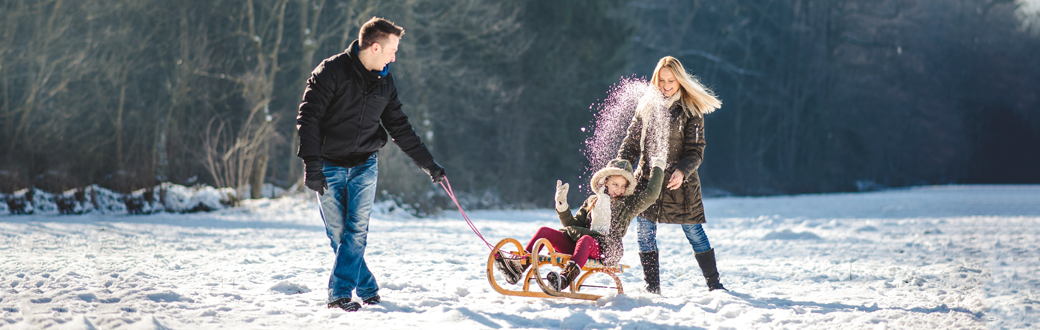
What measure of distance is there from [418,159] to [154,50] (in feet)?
63.9

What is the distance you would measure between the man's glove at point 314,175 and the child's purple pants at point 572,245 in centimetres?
126

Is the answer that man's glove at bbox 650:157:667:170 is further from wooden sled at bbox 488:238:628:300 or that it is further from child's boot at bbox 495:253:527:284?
child's boot at bbox 495:253:527:284

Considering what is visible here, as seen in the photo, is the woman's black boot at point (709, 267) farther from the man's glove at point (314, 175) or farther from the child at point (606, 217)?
the man's glove at point (314, 175)

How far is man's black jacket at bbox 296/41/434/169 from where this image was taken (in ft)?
12.2

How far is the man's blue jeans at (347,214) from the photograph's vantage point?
3.87 m

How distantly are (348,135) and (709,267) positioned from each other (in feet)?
8.05

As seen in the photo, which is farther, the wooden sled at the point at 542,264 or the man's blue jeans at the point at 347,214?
the wooden sled at the point at 542,264

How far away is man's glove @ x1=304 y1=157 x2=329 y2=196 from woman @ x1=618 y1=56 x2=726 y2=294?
1.93 m

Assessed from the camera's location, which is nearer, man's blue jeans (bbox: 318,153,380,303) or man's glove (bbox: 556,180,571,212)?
man's blue jeans (bbox: 318,153,380,303)

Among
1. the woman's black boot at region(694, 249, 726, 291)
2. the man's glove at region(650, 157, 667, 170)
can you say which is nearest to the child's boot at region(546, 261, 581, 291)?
the man's glove at region(650, 157, 667, 170)

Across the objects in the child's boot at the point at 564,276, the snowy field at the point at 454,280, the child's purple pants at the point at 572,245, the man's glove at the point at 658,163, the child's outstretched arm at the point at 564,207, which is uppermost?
the man's glove at the point at 658,163

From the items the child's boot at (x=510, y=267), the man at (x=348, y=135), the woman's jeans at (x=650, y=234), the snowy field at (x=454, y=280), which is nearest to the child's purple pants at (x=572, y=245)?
the child's boot at (x=510, y=267)

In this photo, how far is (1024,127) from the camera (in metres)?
35.5

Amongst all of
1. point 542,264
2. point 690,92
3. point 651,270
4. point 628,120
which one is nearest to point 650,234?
point 651,270
